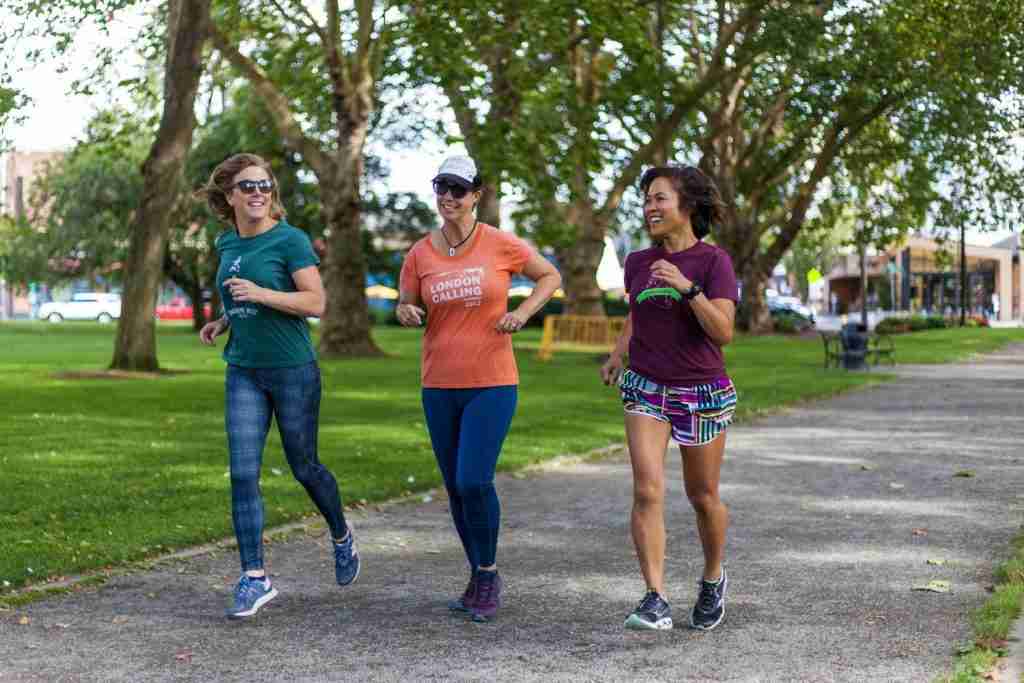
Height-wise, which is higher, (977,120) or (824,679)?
(977,120)

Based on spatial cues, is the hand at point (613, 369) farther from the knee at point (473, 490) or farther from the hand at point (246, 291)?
the hand at point (246, 291)

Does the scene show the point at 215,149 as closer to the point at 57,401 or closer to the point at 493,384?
the point at 57,401

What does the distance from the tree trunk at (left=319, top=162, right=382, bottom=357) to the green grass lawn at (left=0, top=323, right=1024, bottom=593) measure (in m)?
1.79

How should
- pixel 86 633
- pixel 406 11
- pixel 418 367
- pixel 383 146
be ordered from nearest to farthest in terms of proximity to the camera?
1. pixel 86 633
2. pixel 406 11
3. pixel 418 367
4. pixel 383 146

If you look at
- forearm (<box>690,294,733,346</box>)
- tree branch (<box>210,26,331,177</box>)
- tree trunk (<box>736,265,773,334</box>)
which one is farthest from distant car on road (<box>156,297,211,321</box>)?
forearm (<box>690,294,733,346</box>)

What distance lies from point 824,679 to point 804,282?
115 m

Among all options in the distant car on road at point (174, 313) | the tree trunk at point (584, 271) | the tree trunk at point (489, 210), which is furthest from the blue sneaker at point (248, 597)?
the distant car on road at point (174, 313)

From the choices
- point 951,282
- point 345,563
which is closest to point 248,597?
point 345,563

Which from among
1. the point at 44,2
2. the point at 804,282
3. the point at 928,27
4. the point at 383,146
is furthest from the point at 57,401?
the point at 804,282

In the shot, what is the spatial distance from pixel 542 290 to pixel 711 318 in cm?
88

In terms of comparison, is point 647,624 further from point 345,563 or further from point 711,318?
point 345,563

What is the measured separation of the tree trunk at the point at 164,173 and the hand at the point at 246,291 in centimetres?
1571

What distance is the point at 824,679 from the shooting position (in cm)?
499

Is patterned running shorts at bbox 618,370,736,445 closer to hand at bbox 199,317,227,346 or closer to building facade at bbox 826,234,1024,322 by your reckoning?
hand at bbox 199,317,227,346
